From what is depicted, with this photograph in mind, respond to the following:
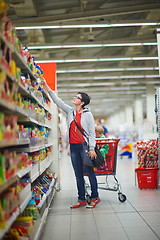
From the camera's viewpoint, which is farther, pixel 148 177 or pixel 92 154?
pixel 148 177

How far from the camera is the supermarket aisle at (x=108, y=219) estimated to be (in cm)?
345

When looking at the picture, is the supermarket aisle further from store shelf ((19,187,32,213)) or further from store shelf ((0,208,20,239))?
store shelf ((0,208,20,239))

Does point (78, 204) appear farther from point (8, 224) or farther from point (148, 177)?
point (8, 224)

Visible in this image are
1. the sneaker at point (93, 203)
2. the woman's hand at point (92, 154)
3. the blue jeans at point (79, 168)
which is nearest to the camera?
the woman's hand at point (92, 154)

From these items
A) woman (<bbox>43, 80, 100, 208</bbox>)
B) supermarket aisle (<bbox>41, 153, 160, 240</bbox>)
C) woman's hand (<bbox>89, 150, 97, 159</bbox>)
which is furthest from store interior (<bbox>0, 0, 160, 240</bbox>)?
woman's hand (<bbox>89, 150, 97, 159</bbox>)

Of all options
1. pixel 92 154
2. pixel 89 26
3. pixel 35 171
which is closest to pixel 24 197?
pixel 35 171

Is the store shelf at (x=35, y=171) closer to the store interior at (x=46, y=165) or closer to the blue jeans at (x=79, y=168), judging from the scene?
the store interior at (x=46, y=165)

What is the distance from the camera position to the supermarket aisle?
11.3 feet

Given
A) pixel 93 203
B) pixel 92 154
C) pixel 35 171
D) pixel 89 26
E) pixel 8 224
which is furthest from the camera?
pixel 89 26

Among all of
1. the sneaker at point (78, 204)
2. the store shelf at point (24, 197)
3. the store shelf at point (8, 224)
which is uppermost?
the store shelf at point (24, 197)

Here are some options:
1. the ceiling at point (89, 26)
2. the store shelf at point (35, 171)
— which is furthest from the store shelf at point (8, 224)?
the ceiling at point (89, 26)

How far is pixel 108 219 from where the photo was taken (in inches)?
162

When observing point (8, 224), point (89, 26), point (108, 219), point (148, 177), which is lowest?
point (108, 219)

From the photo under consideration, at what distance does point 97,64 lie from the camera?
720 inches
